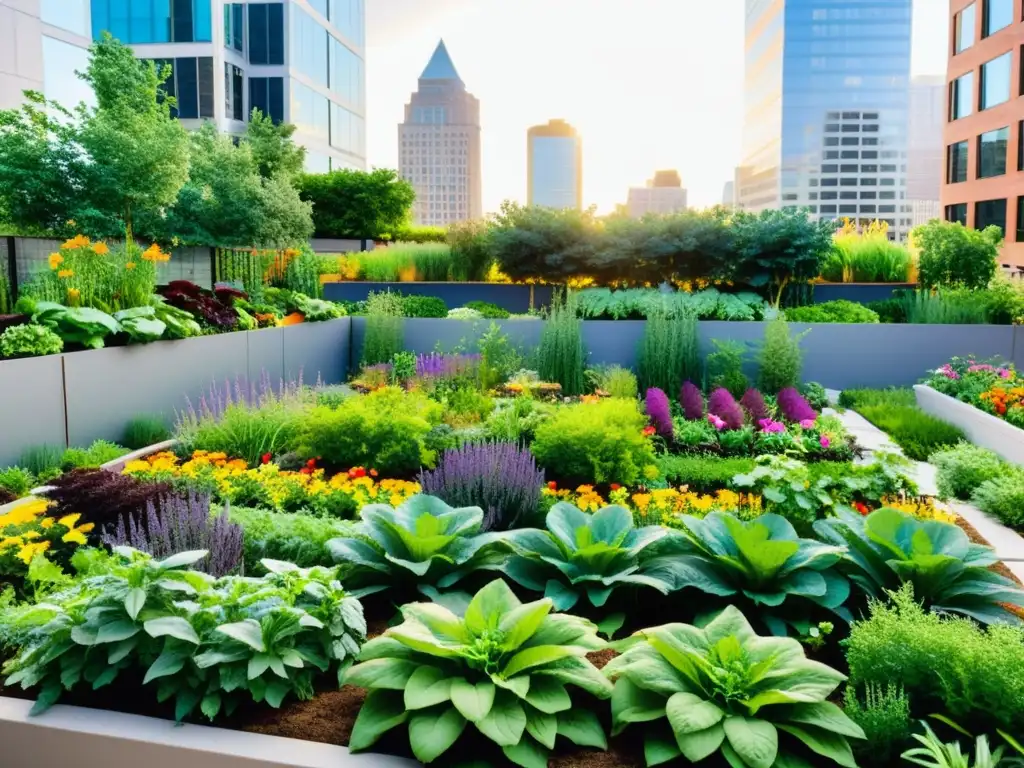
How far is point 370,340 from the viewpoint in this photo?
32.6 ft

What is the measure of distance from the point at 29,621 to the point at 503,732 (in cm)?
150

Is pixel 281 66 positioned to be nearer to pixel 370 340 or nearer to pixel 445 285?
pixel 445 285

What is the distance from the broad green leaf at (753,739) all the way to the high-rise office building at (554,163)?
479 ft

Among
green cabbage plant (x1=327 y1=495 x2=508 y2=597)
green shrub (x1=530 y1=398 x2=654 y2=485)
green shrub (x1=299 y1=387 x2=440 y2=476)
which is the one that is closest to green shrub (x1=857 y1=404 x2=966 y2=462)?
green shrub (x1=530 y1=398 x2=654 y2=485)

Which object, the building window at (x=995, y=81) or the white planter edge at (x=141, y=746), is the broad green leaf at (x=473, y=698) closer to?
the white planter edge at (x=141, y=746)

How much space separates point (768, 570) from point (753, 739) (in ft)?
2.98

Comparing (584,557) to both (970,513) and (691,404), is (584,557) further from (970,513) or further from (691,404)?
(691,404)

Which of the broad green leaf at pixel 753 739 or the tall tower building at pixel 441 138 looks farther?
the tall tower building at pixel 441 138

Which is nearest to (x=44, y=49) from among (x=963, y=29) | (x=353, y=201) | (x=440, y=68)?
(x=353, y=201)

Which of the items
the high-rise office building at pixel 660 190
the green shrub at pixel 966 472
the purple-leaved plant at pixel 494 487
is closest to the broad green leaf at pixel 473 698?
the purple-leaved plant at pixel 494 487

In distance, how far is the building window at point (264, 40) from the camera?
33.9 meters

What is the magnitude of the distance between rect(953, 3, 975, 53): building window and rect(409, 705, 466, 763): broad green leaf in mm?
34918

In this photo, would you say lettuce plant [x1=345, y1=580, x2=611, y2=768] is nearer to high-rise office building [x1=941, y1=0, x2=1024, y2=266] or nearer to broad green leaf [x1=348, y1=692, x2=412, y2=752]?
broad green leaf [x1=348, y1=692, x2=412, y2=752]

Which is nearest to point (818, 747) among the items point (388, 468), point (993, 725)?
point (993, 725)
